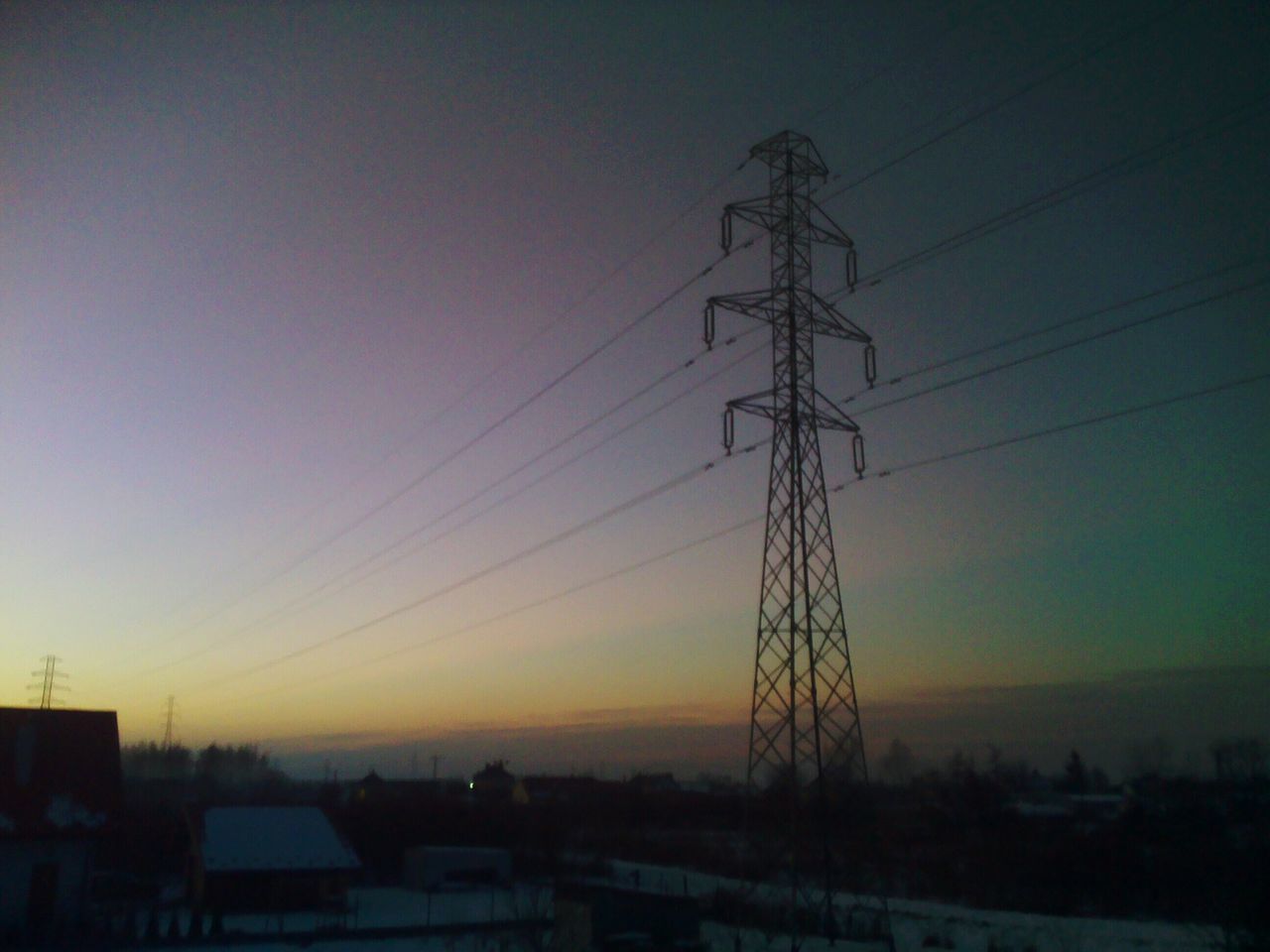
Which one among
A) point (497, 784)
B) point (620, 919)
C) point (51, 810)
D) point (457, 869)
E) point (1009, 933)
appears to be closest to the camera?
point (620, 919)

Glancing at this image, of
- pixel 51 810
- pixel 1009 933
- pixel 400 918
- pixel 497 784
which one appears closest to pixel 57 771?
pixel 51 810

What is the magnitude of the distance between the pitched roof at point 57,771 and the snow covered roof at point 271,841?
18.9ft

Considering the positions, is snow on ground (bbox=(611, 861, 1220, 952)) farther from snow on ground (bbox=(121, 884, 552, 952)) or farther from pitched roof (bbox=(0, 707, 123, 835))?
pitched roof (bbox=(0, 707, 123, 835))

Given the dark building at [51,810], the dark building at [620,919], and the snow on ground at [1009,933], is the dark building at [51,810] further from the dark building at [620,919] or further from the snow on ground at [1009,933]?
the snow on ground at [1009,933]

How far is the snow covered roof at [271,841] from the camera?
3841 cm

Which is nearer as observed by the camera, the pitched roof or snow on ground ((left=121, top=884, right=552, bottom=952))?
snow on ground ((left=121, top=884, right=552, bottom=952))

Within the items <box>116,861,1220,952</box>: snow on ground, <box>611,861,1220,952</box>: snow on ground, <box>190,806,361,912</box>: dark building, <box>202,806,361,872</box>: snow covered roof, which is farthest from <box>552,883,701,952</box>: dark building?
<box>202,806,361,872</box>: snow covered roof

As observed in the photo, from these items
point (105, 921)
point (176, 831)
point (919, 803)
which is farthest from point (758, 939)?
point (919, 803)

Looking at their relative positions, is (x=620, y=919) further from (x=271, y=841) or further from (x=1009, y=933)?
(x=271, y=841)

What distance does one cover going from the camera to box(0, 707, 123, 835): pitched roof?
1224 inches

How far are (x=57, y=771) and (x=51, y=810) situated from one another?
1886 mm

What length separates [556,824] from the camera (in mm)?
61625

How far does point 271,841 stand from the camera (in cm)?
4034

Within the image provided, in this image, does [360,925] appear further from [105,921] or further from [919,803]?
[919,803]
